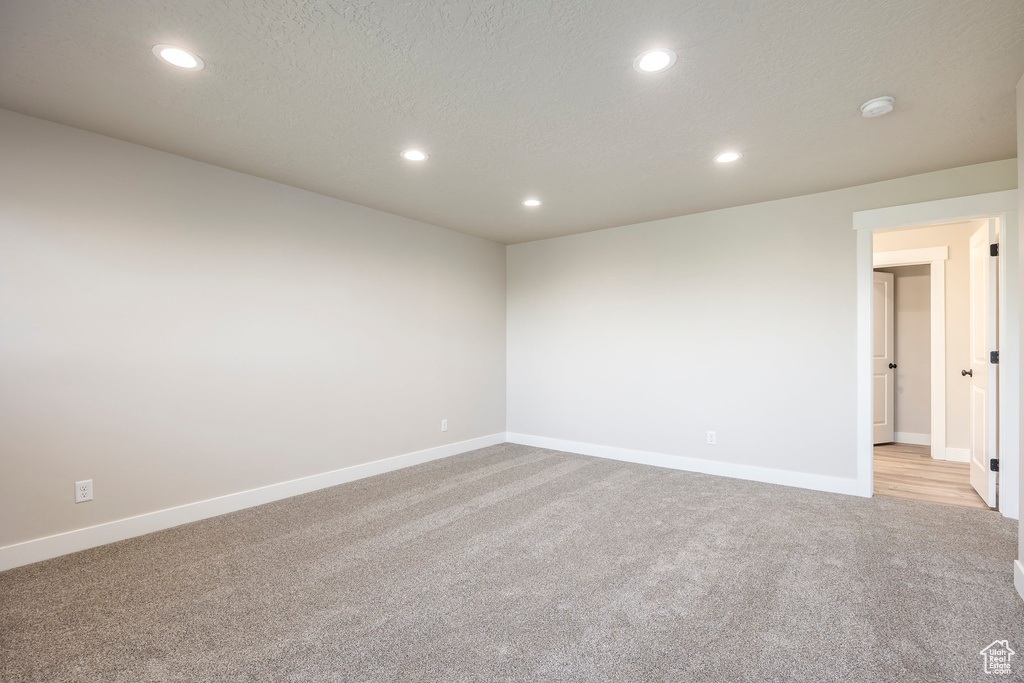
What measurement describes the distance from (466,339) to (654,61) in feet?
12.3

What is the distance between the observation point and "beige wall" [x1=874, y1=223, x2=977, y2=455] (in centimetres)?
490

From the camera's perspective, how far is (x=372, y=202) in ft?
14.0

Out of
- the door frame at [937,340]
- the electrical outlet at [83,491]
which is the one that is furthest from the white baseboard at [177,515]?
the door frame at [937,340]

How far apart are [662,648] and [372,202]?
390cm

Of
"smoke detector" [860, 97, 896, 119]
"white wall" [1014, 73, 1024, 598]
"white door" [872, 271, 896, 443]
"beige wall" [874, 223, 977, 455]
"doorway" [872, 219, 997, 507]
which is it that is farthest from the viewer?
"white door" [872, 271, 896, 443]

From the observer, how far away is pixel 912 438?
5.79 metres

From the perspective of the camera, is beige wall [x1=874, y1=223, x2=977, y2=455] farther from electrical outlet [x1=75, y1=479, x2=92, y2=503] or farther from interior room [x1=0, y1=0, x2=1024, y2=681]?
electrical outlet [x1=75, y1=479, x2=92, y2=503]

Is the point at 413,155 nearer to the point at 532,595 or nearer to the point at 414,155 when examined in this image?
the point at 414,155

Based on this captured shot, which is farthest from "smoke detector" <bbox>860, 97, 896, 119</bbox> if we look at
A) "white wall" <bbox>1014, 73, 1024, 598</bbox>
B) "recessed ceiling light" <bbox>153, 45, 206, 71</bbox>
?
"recessed ceiling light" <bbox>153, 45, 206, 71</bbox>

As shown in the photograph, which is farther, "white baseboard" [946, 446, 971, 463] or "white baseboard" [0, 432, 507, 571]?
"white baseboard" [946, 446, 971, 463]

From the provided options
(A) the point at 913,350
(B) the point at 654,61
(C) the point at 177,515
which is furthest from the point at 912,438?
(C) the point at 177,515

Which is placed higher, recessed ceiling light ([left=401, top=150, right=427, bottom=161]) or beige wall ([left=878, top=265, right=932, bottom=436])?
recessed ceiling light ([left=401, top=150, right=427, bottom=161])

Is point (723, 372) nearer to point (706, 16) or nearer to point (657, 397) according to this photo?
point (657, 397)

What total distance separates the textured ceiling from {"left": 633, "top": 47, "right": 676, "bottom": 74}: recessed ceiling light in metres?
0.05
